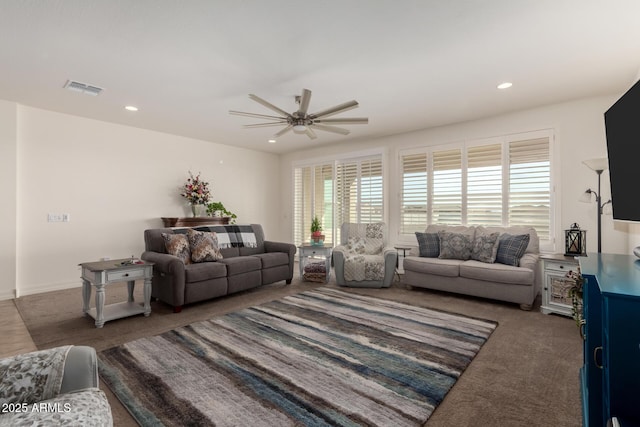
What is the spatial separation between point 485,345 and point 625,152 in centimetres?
178

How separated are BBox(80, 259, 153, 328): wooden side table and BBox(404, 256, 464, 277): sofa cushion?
3377 mm

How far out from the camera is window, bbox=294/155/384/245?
5953mm

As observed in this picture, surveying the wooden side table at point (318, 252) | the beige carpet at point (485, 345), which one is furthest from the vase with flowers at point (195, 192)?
the wooden side table at point (318, 252)

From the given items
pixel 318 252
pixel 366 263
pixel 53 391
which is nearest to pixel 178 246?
pixel 318 252

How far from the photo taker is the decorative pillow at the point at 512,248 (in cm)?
384

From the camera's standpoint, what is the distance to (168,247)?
3848 mm

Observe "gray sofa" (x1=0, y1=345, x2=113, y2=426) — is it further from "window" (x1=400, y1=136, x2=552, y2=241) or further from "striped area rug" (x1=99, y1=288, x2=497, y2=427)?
"window" (x1=400, y1=136, x2=552, y2=241)

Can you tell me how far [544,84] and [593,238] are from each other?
6.73 ft

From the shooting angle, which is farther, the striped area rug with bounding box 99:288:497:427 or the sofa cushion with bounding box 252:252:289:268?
the sofa cushion with bounding box 252:252:289:268

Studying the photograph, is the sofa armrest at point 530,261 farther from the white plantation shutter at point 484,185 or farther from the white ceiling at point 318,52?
the white ceiling at point 318,52

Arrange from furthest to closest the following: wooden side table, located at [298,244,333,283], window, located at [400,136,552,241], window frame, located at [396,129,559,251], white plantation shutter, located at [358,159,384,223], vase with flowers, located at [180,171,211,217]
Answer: white plantation shutter, located at [358,159,384,223]
vase with flowers, located at [180,171,211,217]
wooden side table, located at [298,244,333,283]
window, located at [400,136,552,241]
window frame, located at [396,129,559,251]

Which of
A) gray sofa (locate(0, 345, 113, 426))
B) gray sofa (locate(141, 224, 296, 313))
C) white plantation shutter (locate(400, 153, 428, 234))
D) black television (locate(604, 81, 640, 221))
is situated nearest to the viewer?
gray sofa (locate(0, 345, 113, 426))

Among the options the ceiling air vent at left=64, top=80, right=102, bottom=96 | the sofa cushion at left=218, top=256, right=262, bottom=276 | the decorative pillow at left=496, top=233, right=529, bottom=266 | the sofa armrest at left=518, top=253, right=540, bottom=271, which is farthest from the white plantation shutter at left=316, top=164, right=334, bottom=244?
the ceiling air vent at left=64, top=80, right=102, bottom=96

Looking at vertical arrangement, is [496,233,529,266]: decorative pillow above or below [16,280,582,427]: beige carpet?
above
